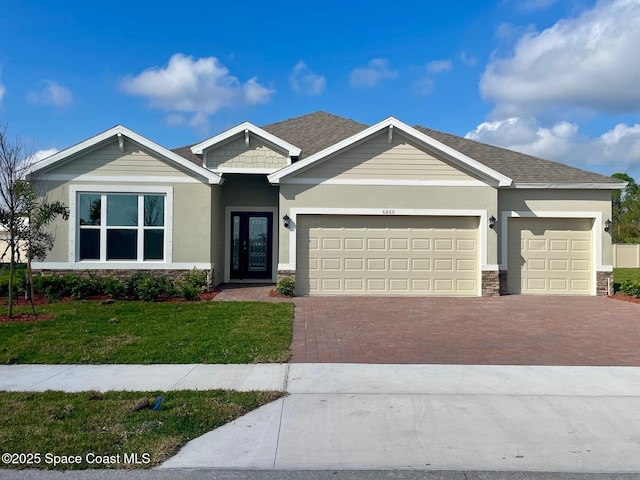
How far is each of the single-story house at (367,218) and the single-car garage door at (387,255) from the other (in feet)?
0.10

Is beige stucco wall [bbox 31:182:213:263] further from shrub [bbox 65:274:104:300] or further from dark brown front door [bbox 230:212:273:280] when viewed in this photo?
dark brown front door [bbox 230:212:273:280]

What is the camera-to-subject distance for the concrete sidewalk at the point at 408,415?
4.33m

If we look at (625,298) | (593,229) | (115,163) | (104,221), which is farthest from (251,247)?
(625,298)

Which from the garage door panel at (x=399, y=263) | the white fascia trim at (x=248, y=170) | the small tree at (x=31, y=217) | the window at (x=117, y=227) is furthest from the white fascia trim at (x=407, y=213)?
the small tree at (x=31, y=217)

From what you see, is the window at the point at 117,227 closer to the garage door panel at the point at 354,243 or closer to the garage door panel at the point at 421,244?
the garage door panel at the point at 354,243

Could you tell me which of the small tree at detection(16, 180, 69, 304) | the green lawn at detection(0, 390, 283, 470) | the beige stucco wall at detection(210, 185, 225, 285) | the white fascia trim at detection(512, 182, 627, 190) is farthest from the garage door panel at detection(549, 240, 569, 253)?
the small tree at detection(16, 180, 69, 304)

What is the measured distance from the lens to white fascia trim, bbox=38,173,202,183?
14.2 metres

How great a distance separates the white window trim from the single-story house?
1.2 inches

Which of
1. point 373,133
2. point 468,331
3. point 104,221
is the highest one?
point 373,133

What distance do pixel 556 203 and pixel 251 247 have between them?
32.7 ft

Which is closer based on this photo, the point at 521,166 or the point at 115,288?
the point at 115,288

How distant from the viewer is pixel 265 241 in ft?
56.9

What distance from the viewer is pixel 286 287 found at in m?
14.0

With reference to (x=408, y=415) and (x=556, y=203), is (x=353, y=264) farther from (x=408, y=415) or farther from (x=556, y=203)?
(x=408, y=415)
